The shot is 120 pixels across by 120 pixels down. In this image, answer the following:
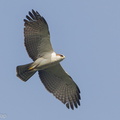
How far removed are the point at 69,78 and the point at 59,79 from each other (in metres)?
0.50

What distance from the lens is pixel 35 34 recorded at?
59.4 feet

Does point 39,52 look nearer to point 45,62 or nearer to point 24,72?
point 45,62

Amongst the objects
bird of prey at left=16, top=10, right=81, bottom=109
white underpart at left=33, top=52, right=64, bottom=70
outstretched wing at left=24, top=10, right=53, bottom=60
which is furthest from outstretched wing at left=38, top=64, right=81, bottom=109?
→ outstretched wing at left=24, top=10, right=53, bottom=60

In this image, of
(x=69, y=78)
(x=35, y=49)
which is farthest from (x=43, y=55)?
(x=69, y=78)

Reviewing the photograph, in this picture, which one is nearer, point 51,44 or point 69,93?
point 51,44

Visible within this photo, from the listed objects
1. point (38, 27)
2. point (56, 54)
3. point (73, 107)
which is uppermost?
point (38, 27)

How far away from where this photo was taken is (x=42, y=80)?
19.2 m

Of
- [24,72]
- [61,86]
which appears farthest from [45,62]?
[61,86]

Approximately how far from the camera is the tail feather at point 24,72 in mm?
18219

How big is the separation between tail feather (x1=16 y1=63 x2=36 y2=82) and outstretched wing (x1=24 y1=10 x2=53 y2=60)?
55 cm

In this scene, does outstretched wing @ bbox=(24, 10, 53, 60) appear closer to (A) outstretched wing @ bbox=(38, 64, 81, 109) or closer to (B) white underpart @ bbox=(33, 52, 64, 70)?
(B) white underpart @ bbox=(33, 52, 64, 70)

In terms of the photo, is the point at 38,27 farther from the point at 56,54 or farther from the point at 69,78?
the point at 69,78

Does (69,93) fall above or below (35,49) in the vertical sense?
below

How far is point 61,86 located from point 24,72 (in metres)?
2.05
